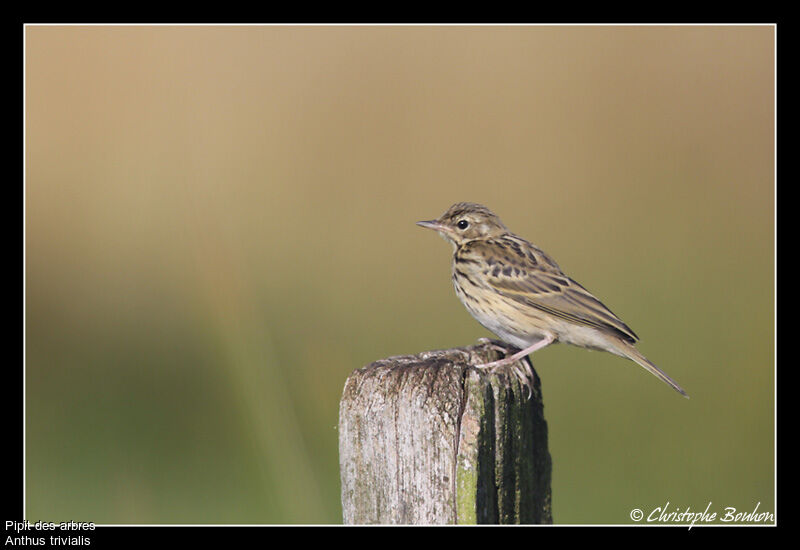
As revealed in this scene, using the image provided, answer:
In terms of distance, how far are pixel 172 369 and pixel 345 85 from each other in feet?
16.1

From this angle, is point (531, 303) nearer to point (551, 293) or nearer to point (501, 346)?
point (551, 293)

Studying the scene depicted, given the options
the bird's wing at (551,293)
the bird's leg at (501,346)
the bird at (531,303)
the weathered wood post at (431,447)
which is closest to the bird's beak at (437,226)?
the bird at (531,303)

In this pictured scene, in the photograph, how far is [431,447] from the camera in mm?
4020

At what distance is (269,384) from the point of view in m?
5.39

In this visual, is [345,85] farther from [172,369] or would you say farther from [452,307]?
[172,369]

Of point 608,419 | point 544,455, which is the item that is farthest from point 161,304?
point 544,455

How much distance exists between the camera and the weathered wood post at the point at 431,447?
157 inches

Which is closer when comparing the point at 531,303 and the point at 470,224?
the point at 531,303

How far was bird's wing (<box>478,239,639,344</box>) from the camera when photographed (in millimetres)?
6508

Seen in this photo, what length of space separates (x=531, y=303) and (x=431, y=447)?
9.37 feet

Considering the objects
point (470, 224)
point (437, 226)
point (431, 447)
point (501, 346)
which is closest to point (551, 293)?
point (501, 346)

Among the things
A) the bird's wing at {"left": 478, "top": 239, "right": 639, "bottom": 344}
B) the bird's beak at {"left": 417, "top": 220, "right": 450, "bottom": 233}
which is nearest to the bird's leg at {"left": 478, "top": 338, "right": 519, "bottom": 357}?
the bird's wing at {"left": 478, "top": 239, "right": 639, "bottom": 344}

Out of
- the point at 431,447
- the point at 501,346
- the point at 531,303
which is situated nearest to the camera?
the point at 431,447

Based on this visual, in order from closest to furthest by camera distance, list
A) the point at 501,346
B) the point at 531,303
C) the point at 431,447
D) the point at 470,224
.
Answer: the point at 431,447 < the point at 501,346 < the point at 531,303 < the point at 470,224
